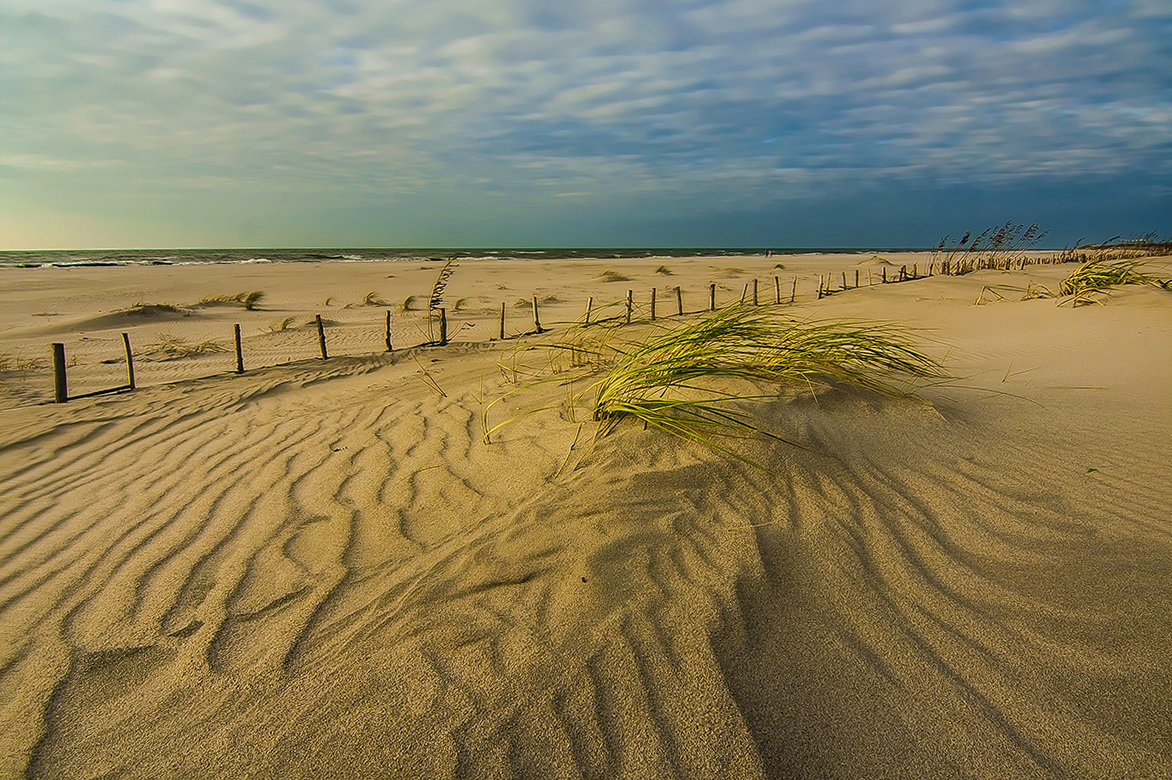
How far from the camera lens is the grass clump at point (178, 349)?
9391mm

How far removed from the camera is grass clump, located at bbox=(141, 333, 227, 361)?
9.39 metres

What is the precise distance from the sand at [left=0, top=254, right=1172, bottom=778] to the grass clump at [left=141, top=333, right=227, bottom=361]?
209 inches

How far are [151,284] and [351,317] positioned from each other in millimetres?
12279

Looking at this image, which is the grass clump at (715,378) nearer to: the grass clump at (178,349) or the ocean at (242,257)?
the grass clump at (178,349)

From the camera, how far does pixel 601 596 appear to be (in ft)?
7.11

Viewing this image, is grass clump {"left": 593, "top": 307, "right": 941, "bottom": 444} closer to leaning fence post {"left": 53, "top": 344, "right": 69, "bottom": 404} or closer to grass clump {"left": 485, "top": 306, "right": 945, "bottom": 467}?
grass clump {"left": 485, "top": 306, "right": 945, "bottom": 467}

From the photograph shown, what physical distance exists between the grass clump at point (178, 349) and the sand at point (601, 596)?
5.30 m

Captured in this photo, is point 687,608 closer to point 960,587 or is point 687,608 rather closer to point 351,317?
point 960,587

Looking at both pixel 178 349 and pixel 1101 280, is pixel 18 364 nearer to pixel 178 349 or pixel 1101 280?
pixel 178 349

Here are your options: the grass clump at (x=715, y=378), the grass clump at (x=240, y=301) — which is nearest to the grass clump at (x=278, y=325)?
the grass clump at (x=240, y=301)

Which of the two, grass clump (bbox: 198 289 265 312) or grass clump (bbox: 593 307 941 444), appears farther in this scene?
grass clump (bbox: 198 289 265 312)

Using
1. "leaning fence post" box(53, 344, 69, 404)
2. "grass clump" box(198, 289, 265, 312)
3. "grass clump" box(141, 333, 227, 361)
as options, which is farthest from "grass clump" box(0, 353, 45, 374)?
"grass clump" box(198, 289, 265, 312)

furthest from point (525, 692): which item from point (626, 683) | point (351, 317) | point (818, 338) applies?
point (351, 317)

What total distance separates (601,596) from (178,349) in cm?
982
